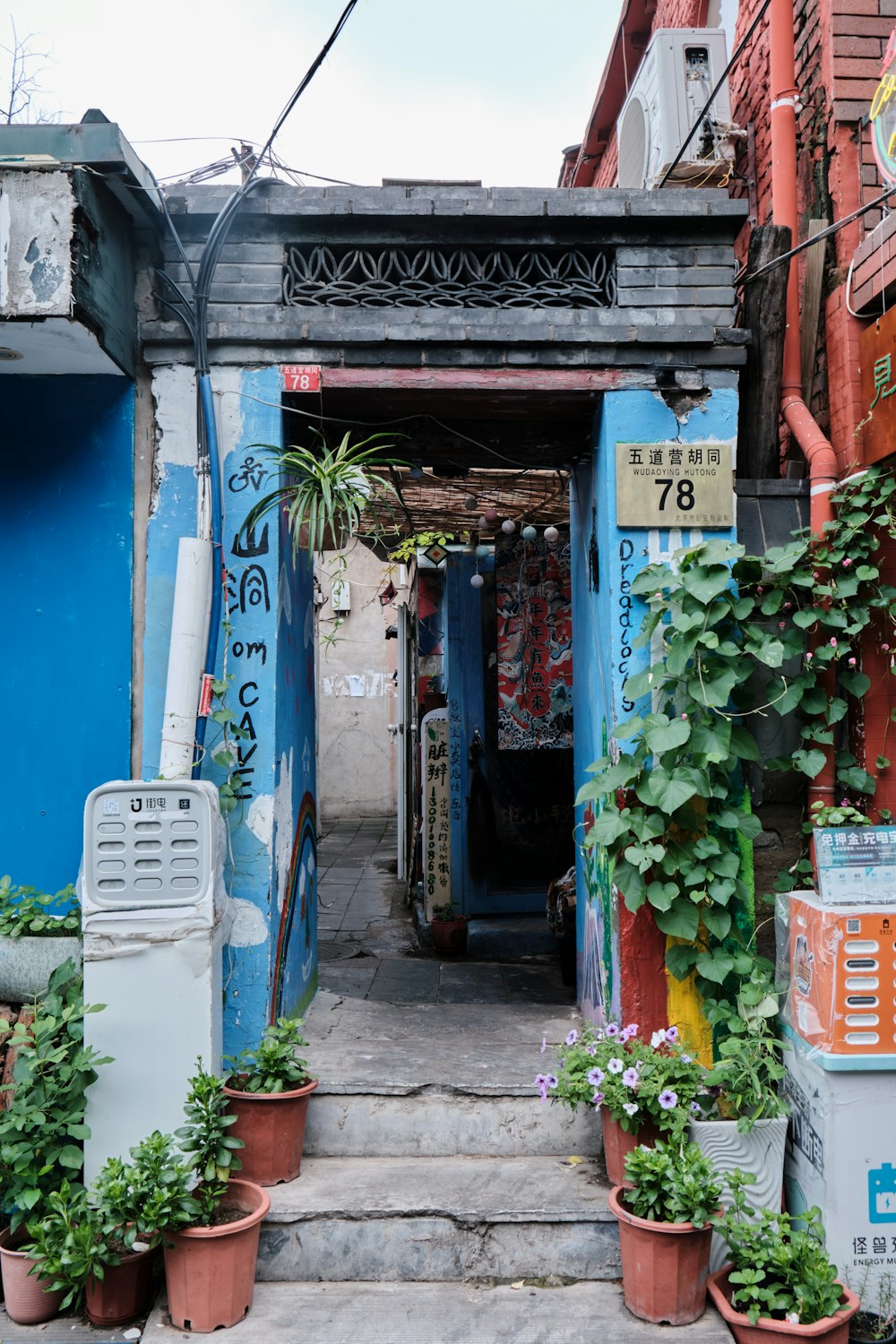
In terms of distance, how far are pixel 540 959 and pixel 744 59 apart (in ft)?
20.4

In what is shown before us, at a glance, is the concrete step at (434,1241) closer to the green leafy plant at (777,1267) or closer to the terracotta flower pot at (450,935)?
the green leafy plant at (777,1267)

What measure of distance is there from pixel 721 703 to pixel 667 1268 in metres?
2.09

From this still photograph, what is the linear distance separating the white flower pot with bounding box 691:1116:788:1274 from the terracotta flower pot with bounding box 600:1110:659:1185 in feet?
0.58

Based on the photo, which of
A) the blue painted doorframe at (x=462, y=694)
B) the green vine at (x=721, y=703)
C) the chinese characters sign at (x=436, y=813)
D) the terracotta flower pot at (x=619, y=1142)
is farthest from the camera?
the blue painted doorframe at (x=462, y=694)

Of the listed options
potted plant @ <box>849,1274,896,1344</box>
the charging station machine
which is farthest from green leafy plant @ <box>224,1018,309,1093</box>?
potted plant @ <box>849,1274,896,1344</box>

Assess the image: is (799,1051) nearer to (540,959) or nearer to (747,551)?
(747,551)

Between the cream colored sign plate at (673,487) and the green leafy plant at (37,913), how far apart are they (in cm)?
306

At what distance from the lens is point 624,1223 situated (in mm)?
3398

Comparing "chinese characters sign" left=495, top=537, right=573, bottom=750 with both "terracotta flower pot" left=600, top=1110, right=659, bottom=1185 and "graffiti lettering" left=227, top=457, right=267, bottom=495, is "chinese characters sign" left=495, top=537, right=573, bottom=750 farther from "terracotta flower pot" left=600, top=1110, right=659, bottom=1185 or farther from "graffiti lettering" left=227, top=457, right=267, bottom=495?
"terracotta flower pot" left=600, top=1110, right=659, bottom=1185

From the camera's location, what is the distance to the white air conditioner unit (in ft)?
18.2

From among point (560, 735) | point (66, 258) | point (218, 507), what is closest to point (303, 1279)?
point (218, 507)

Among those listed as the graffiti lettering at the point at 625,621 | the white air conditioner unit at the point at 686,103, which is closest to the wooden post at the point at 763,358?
the graffiti lettering at the point at 625,621

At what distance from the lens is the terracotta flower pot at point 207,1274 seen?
3.27 m

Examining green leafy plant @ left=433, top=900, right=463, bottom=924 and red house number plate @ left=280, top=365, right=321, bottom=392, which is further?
green leafy plant @ left=433, top=900, right=463, bottom=924
